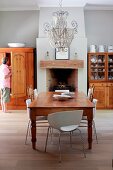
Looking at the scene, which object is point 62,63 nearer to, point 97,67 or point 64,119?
point 97,67

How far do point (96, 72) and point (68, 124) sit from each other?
13.1ft

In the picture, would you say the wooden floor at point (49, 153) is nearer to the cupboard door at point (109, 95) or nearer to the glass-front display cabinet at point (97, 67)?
the cupboard door at point (109, 95)

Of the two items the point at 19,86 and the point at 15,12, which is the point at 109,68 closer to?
the point at 19,86

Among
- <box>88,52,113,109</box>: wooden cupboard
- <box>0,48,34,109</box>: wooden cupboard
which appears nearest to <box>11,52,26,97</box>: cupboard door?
<box>0,48,34,109</box>: wooden cupboard

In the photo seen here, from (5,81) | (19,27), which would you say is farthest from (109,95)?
(19,27)

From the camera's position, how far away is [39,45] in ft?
23.7

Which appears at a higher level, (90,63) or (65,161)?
(90,63)

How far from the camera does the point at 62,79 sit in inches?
306

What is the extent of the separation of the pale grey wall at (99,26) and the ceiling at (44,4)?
288 millimetres

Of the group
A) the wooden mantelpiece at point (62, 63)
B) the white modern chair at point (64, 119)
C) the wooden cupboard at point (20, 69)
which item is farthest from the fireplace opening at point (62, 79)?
the white modern chair at point (64, 119)

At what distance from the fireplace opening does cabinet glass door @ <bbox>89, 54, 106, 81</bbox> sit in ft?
1.62

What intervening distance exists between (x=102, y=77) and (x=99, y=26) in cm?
154

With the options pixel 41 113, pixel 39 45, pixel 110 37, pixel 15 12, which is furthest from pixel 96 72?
pixel 41 113

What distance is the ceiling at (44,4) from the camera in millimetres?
6801
